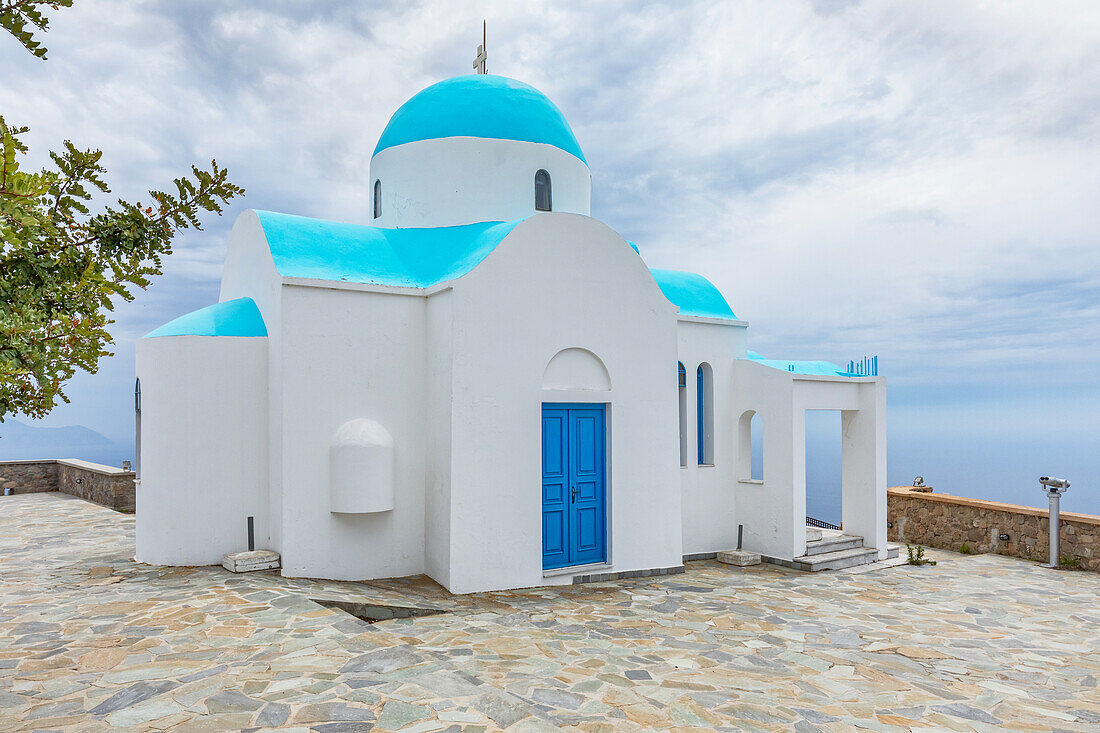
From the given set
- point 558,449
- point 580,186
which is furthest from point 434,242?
point 558,449

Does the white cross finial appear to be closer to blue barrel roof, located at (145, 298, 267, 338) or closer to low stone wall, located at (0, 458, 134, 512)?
blue barrel roof, located at (145, 298, 267, 338)

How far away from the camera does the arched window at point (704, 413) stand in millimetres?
12586

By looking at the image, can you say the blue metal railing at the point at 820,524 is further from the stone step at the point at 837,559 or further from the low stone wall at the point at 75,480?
the low stone wall at the point at 75,480

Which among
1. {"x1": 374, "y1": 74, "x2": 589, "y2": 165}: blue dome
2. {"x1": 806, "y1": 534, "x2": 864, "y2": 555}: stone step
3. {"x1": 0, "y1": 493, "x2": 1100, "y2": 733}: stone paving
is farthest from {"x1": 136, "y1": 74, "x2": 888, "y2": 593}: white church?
{"x1": 374, "y1": 74, "x2": 589, "y2": 165}: blue dome

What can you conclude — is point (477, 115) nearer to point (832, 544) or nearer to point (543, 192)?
point (543, 192)

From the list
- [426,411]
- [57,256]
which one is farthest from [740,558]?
[57,256]

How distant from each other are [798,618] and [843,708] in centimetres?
284

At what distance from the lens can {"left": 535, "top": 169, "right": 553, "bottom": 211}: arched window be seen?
1234 centimetres

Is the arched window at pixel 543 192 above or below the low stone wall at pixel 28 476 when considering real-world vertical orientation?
above

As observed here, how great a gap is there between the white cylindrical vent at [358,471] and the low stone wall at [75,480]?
9.35m

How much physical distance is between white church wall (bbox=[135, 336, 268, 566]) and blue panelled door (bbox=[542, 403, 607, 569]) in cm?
396

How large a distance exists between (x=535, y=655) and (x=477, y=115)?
8.99m

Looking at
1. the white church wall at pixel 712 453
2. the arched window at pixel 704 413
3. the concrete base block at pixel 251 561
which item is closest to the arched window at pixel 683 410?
the white church wall at pixel 712 453

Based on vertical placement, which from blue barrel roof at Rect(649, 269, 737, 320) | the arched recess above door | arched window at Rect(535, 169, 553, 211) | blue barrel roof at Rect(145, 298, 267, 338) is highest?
arched window at Rect(535, 169, 553, 211)
